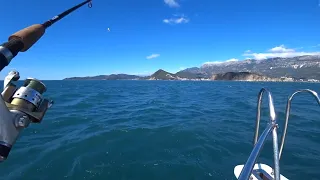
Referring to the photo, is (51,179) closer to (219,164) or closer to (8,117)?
(219,164)

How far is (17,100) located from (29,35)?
2.18 ft

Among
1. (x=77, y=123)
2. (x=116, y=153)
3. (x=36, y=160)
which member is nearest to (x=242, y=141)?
(x=116, y=153)

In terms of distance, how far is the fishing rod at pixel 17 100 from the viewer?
152 centimetres

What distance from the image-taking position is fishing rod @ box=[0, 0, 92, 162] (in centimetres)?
152

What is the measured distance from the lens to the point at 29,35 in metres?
2.07

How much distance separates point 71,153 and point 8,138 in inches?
285

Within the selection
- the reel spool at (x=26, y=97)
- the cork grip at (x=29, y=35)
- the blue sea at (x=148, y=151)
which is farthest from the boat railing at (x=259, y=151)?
the blue sea at (x=148, y=151)

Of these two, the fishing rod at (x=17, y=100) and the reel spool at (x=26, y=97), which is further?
the reel spool at (x=26, y=97)

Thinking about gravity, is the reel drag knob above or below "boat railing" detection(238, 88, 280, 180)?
above

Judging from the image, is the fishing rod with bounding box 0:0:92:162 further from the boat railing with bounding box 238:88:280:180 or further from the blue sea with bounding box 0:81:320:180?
the blue sea with bounding box 0:81:320:180

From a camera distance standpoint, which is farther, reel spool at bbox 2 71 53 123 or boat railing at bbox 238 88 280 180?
boat railing at bbox 238 88 280 180

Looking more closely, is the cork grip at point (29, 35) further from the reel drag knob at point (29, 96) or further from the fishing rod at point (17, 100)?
the reel drag knob at point (29, 96)

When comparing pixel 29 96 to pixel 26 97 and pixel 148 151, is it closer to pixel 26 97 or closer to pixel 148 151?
pixel 26 97

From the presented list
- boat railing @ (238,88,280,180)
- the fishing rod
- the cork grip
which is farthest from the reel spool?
boat railing @ (238,88,280,180)
